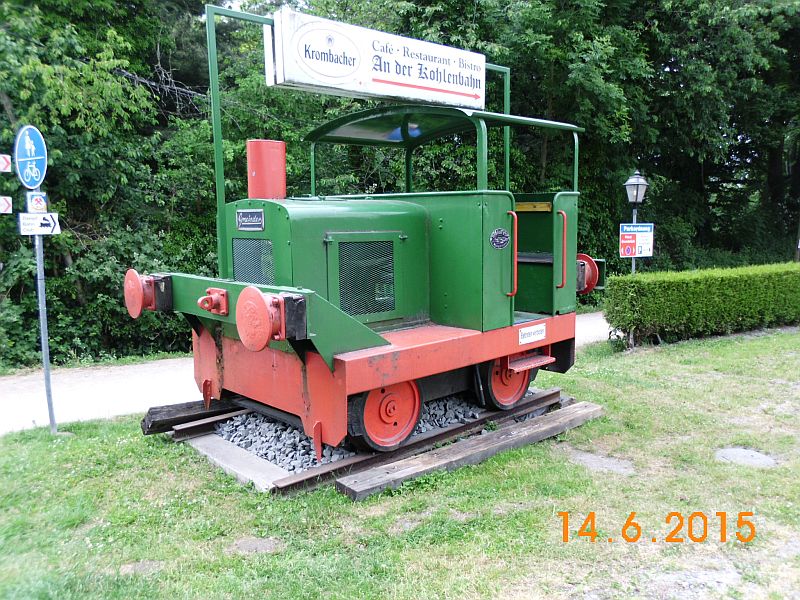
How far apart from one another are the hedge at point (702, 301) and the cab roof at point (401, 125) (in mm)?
3965

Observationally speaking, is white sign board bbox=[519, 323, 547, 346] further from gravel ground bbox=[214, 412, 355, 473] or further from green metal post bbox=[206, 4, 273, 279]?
green metal post bbox=[206, 4, 273, 279]

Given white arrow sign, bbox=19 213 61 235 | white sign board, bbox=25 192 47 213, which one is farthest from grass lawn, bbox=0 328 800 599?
white sign board, bbox=25 192 47 213

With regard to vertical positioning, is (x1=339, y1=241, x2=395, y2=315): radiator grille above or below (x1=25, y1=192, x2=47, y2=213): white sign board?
below

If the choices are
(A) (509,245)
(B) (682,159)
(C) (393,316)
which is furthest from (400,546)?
(B) (682,159)

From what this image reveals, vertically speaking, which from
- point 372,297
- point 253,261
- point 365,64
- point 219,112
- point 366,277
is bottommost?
point 372,297

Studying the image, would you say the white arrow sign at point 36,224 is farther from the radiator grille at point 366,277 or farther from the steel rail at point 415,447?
the steel rail at point 415,447

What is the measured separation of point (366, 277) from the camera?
15.3 feet

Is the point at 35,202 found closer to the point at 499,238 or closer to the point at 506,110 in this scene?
the point at 499,238

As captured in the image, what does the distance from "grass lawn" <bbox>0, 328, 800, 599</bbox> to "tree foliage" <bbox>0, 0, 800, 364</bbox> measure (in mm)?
3606

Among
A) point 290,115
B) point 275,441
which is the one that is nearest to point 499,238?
point 275,441

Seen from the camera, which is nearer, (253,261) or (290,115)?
(253,261)

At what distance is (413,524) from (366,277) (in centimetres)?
183
